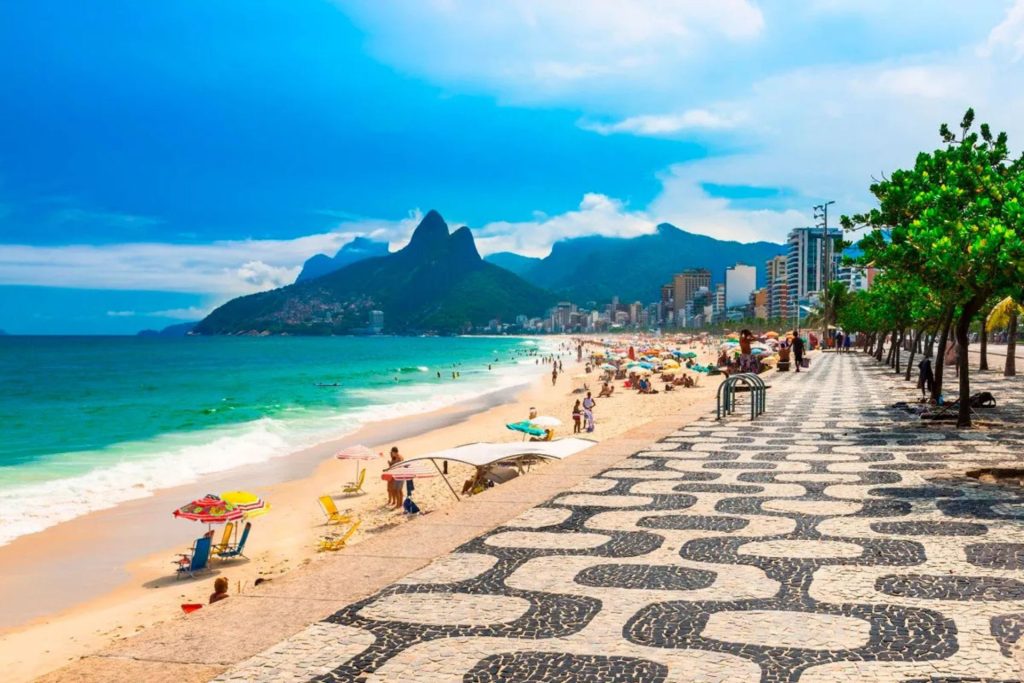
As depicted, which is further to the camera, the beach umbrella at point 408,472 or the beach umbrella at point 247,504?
the beach umbrella at point 408,472

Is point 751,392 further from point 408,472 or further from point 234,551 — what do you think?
point 234,551

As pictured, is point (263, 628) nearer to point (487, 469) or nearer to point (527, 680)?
point (527, 680)

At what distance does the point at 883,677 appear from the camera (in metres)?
3.51

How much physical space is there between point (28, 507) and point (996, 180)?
19422 mm

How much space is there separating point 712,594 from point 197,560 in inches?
393

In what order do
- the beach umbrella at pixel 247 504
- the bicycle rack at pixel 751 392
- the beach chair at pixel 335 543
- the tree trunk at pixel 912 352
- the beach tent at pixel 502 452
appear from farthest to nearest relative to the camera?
the tree trunk at pixel 912 352, the bicycle rack at pixel 751 392, the beach umbrella at pixel 247 504, the beach chair at pixel 335 543, the beach tent at pixel 502 452

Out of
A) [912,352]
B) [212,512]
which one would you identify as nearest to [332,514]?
[212,512]

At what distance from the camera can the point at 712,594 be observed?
4.77 metres

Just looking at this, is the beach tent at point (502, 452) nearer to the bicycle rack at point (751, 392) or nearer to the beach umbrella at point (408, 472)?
the beach umbrella at point (408, 472)

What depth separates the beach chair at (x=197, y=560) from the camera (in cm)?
1228

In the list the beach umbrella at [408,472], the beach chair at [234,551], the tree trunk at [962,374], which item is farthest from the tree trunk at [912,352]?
the beach chair at [234,551]

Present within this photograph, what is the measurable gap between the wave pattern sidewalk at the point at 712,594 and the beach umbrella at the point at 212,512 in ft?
23.4

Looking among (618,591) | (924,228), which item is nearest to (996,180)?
(924,228)

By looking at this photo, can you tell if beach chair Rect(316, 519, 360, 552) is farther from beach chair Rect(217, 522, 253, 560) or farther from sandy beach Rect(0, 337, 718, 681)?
beach chair Rect(217, 522, 253, 560)
